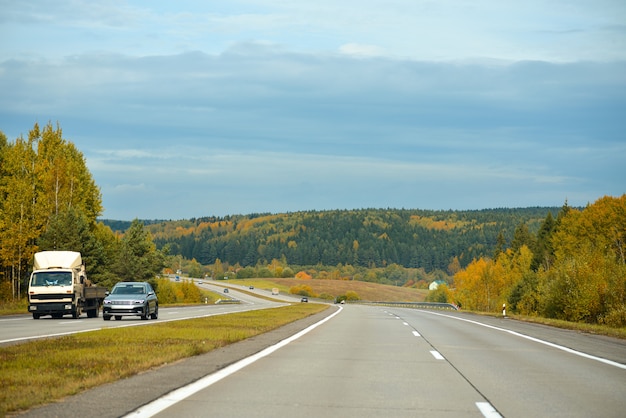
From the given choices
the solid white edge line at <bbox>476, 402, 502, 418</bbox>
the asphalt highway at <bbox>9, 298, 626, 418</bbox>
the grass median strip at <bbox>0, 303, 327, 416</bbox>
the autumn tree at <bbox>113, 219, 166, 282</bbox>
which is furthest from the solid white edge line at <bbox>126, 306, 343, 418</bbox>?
the autumn tree at <bbox>113, 219, 166, 282</bbox>

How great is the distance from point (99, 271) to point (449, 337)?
201 feet

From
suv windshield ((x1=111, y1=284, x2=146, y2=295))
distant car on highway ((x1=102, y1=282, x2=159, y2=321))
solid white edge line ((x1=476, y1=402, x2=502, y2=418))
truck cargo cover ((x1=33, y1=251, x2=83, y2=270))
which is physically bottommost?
distant car on highway ((x1=102, y1=282, x2=159, y2=321))

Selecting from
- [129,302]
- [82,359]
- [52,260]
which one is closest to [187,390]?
[82,359]

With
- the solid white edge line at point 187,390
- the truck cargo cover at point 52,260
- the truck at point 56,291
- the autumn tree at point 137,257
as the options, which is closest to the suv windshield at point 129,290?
the truck at point 56,291

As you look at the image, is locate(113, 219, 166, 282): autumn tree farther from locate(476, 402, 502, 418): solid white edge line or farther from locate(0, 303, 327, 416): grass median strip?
locate(476, 402, 502, 418): solid white edge line

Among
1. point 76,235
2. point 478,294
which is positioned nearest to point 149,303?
point 76,235

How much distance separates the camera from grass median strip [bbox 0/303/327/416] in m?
10.1

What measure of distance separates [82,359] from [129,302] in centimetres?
2062

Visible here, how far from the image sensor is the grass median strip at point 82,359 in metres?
10.1

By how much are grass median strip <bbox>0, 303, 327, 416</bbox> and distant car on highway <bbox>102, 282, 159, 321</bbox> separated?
11865 millimetres

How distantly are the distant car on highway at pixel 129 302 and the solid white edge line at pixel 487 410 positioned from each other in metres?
26.3

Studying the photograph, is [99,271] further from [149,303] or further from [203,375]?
[203,375]

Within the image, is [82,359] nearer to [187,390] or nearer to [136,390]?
[136,390]

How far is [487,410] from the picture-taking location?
9.42m
